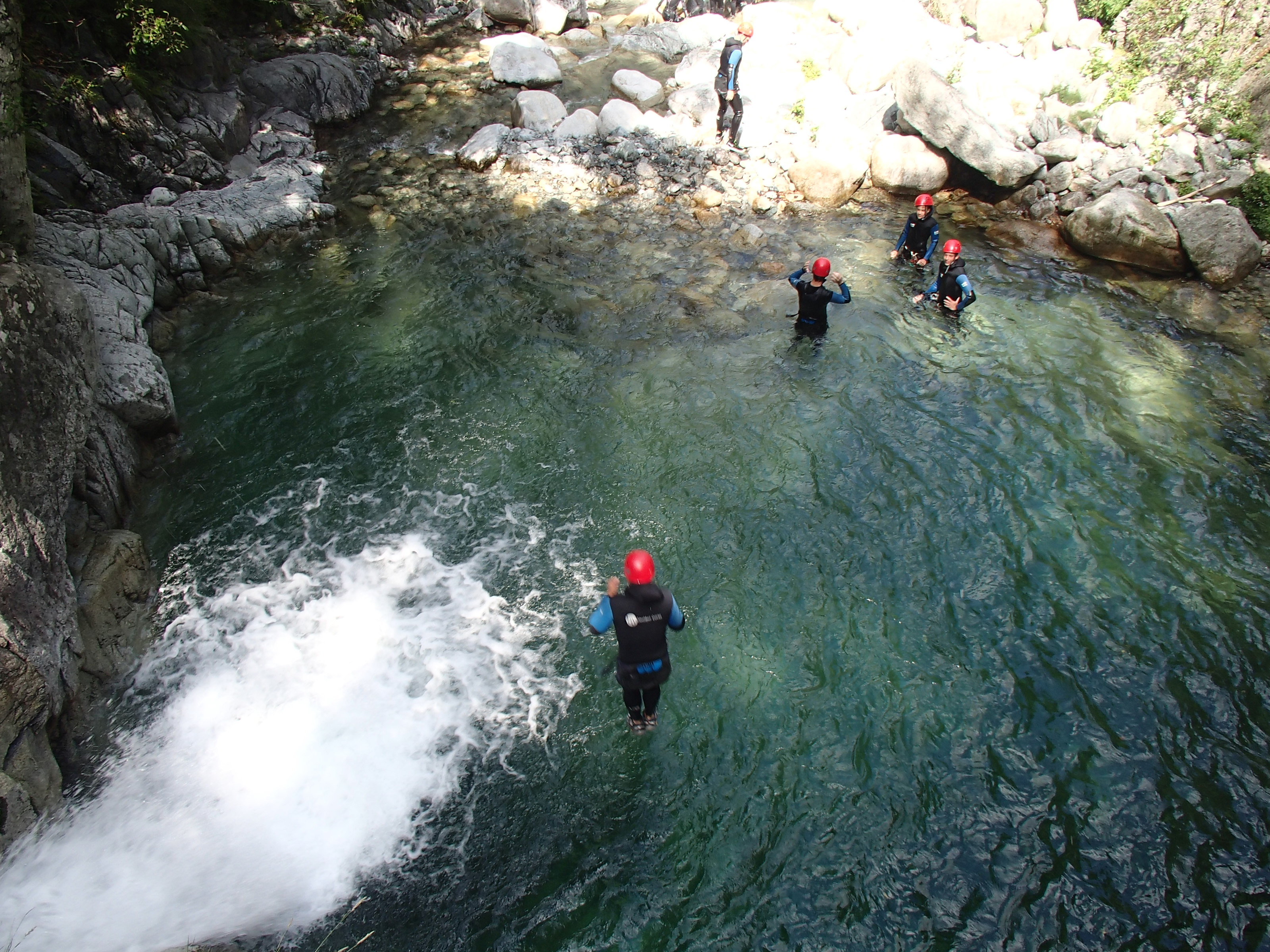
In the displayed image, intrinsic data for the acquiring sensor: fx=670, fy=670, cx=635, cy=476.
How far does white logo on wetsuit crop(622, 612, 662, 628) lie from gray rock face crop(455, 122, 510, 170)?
47.1ft

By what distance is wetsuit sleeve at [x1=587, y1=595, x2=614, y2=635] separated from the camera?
5789mm

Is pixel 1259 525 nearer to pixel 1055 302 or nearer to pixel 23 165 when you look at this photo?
pixel 1055 302

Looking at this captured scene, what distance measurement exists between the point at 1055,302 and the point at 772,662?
32.1 feet

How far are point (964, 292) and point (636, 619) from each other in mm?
8872

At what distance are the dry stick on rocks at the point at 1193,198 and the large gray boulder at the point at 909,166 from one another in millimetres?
4319

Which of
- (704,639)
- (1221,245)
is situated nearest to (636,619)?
(704,639)

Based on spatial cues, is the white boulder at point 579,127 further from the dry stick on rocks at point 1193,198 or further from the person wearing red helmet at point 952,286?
the dry stick on rocks at point 1193,198

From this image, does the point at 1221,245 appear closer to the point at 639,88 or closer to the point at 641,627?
the point at 641,627

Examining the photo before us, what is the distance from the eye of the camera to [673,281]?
1302cm

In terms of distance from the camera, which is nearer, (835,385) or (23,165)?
(23,165)

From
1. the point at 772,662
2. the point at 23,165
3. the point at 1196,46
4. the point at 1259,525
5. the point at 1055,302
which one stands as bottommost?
the point at 772,662

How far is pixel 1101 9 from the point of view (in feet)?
55.3

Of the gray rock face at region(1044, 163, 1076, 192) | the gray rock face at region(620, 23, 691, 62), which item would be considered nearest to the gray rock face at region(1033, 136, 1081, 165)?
the gray rock face at region(1044, 163, 1076, 192)

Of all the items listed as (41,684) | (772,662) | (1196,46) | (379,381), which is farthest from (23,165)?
(1196,46)
